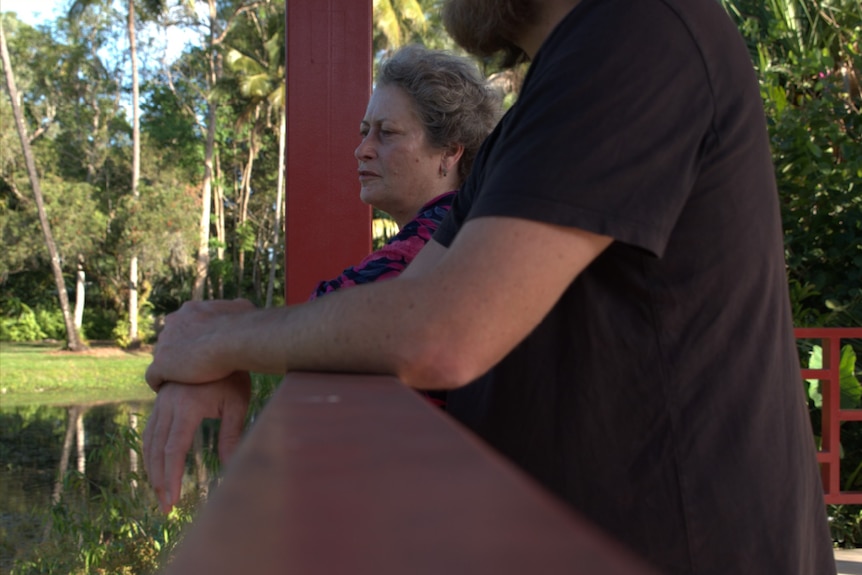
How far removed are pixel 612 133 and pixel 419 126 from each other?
4.64 ft

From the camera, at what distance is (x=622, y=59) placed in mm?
843

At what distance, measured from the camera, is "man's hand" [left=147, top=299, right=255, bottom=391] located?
0.98 m

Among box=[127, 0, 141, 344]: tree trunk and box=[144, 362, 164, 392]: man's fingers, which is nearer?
box=[144, 362, 164, 392]: man's fingers

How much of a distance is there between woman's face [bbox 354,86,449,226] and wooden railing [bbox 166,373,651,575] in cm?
182

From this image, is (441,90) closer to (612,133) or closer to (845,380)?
(612,133)

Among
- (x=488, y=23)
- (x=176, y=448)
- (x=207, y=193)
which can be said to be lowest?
(x=176, y=448)

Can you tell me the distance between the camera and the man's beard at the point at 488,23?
1.10m

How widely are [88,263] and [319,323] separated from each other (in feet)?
97.2

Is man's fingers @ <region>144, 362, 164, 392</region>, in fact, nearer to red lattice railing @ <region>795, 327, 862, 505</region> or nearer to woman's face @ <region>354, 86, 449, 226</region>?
woman's face @ <region>354, 86, 449, 226</region>

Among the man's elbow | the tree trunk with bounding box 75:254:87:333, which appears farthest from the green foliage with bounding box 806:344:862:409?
the tree trunk with bounding box 75:254:87:333

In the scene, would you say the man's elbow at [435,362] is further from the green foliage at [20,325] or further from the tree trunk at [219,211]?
the green foliage at [20,325]

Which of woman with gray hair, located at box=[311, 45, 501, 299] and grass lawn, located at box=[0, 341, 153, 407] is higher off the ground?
woman with gray hair, located at box=[311, 45, 501, 299]

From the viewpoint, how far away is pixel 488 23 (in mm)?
1127

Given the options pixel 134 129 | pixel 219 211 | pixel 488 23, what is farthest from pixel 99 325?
pixel 488 23
